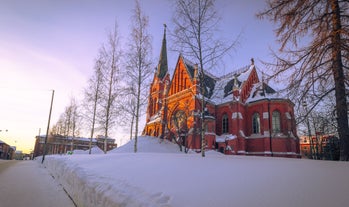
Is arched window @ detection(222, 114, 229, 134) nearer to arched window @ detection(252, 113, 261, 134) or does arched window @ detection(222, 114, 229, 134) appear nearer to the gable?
arched window @ detection(252, 113, 261, 134)

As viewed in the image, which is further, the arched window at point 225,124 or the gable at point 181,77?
the gable at point 181,77

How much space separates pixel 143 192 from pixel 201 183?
1104 millimetres

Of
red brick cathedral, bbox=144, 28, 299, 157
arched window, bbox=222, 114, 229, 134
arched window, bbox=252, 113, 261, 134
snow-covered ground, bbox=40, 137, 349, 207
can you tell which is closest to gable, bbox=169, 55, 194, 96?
red brick cathedral, bbox=144, 28, 299, 157

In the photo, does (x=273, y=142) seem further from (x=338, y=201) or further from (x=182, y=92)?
(x=338, y=201)

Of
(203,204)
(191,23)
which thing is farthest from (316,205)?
(191,23)

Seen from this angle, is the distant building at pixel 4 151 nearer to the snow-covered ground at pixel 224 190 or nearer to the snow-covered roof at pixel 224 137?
the snow-covered roof at pixel 224 137

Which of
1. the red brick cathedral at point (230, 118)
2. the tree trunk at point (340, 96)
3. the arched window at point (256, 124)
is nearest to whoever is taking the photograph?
the tree trunk at point (340, 96)

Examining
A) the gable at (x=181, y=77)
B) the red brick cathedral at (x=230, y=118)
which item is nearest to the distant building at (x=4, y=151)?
the red brick cathedral at (x=230, y=118)

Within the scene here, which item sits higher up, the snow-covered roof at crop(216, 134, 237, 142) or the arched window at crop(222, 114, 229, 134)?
the arched window at crop(222, 114, 229, 134)

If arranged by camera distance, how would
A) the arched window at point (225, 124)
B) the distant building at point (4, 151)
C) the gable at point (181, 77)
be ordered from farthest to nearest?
the distant building at point (4, 151) < the gable at point (181, 77) < the arched window at point (225, 124)

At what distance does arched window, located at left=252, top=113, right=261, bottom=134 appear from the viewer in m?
25.3

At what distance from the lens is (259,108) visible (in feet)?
83.9

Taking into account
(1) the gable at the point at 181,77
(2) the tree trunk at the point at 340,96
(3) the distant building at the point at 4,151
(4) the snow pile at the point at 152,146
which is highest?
(1) the gable at the point at 181,77

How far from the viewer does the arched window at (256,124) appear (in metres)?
25.3
